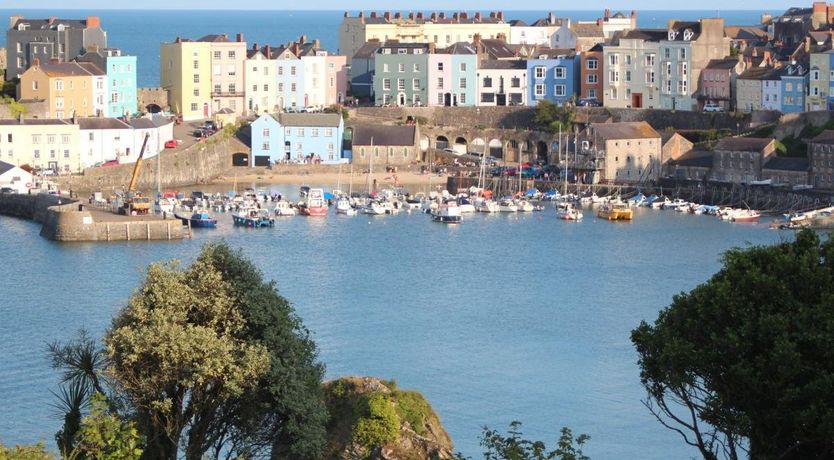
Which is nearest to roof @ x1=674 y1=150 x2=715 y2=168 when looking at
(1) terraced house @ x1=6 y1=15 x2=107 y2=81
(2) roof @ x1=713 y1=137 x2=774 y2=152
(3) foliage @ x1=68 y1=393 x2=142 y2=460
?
(2) roof @ x1=713 y1=137 x2=774 y2=152

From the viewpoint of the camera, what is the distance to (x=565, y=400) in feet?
72.8

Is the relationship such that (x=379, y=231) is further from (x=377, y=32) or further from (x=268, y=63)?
(x=377, y=32)

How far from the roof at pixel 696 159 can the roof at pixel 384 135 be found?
738 cm

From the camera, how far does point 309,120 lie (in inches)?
1898

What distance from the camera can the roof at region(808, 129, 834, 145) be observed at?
40.7 m

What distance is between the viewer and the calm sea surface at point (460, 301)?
21.6 m

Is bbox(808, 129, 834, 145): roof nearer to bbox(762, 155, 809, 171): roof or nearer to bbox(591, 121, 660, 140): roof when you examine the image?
bbox(762, 155, 809, 171): roof

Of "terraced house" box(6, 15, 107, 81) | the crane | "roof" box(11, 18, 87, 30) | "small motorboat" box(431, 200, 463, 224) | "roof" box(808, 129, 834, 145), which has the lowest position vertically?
"small motorboat" box(431, 200, 463, 224)

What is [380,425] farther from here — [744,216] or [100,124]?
[100,124]

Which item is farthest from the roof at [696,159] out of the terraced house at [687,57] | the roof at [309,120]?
the roof at [309,120]

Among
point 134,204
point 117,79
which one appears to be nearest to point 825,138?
point 134,204

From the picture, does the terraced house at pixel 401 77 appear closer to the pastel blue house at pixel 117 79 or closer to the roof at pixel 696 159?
the pastel blue house at pixel 117 79

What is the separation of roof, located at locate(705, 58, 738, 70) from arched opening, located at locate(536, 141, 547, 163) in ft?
15.3

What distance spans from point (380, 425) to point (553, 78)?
37.2 meters
